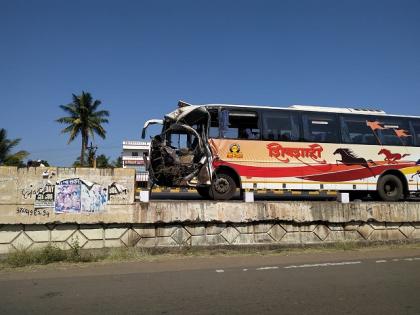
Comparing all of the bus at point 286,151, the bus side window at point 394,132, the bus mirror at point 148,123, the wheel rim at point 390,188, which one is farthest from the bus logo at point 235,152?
the wheel rim at point 390,188

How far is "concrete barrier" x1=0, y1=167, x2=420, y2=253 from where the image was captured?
8.55 meters

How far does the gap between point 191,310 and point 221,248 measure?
4.19 meters

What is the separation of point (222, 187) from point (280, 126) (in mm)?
2703

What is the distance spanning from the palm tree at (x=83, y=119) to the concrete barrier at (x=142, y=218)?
121ft

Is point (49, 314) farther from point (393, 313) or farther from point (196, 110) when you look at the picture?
point (196, 110)

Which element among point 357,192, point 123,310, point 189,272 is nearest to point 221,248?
point 189,272

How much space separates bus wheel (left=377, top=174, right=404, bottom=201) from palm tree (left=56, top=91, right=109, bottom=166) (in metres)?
36.2

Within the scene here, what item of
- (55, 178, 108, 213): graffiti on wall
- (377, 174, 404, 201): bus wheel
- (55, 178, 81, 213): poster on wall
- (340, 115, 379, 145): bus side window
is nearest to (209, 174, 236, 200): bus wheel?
(55, 178, 108, 213): graffiti on wall

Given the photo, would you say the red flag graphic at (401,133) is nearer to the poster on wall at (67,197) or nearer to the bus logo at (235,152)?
the bus logo at (235,152)

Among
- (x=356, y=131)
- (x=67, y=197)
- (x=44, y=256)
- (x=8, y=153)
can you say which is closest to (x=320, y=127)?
(x=356, y=131)

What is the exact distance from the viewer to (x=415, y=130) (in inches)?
553

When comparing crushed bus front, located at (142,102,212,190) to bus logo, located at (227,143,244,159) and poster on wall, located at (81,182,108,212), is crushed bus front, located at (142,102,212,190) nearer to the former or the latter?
bus logo, located at (227,143,244,159)

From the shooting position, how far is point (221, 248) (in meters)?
9.31

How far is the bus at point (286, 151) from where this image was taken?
1167 cm
